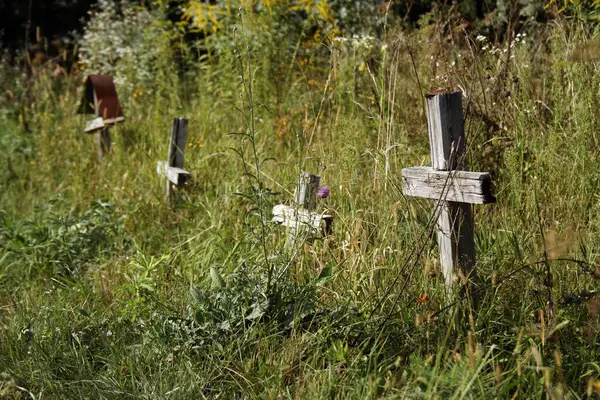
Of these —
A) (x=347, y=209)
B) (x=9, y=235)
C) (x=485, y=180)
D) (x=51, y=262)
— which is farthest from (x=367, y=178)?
(x=9, y=235)

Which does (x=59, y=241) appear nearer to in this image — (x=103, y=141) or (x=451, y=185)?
(x=103, y=141)

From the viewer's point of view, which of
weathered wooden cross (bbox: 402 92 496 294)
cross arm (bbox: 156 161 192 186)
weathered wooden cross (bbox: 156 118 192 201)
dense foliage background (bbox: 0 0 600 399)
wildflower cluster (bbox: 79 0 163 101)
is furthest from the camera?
wildflower cluster (bbox: 79 0 163 101)

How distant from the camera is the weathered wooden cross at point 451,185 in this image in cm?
256

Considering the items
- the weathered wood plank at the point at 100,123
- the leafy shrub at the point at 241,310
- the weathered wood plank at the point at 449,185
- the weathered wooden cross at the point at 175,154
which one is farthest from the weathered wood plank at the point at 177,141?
the weathered wood plank at the point at 449,185

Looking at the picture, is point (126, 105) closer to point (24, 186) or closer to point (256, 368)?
point (24, 186)

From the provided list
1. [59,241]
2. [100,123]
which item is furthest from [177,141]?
[100,123]

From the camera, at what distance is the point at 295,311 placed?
255cm

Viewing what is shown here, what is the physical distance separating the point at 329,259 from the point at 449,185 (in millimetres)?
736

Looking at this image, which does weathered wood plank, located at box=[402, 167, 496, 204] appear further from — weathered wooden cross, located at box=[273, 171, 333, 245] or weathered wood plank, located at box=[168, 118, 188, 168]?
weathered wood plank, located at box=[168, 118, 188, 168]

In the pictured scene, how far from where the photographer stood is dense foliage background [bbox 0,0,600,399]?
7.91 feet

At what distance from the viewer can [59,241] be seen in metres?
4.07

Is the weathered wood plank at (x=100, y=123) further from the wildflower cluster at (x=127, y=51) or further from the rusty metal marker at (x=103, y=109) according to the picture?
the wildflower cluster at (x=127, y=51)

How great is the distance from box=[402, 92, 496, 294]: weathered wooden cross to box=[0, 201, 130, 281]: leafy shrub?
6.87 feet

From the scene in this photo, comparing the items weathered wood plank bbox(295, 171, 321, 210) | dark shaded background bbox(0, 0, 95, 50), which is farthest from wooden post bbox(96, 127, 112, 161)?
dark shaded background bbox(0, 0, 95, 50)
